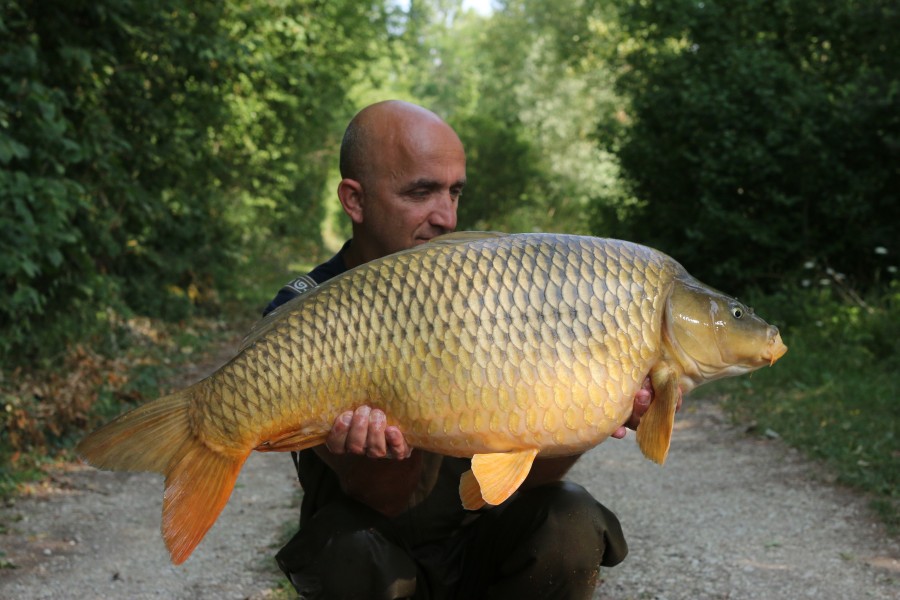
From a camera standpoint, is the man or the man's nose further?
the man's nose

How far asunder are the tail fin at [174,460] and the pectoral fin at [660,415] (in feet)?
2.45

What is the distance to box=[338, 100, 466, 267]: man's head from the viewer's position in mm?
2330

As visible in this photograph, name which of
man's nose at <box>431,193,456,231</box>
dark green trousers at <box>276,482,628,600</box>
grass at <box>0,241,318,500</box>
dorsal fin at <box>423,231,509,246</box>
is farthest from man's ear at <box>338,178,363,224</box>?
grass at <box>0,241,318,500</box>

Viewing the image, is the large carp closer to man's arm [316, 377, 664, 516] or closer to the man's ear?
man's arm [316, 377, 664, 516]

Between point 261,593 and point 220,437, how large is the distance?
1726 millimetres

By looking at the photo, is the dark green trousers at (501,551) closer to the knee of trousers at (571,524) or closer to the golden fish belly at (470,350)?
the knee of trousers at (571,524)

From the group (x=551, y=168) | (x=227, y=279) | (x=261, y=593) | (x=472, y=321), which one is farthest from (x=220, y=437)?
(x=551, y=168)

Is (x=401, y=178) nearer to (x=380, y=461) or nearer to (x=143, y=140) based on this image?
(x=380, y=461)

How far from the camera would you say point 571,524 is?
215cm

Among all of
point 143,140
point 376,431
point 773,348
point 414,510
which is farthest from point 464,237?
point 143,140

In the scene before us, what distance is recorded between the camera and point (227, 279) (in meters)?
12.0

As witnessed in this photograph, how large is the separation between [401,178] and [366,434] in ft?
2.49

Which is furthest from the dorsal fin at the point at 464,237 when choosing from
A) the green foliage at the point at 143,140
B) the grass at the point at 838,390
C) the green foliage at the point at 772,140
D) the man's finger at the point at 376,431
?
the green foliage at the point at 772,140

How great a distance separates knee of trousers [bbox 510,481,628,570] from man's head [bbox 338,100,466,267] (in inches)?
25.7
